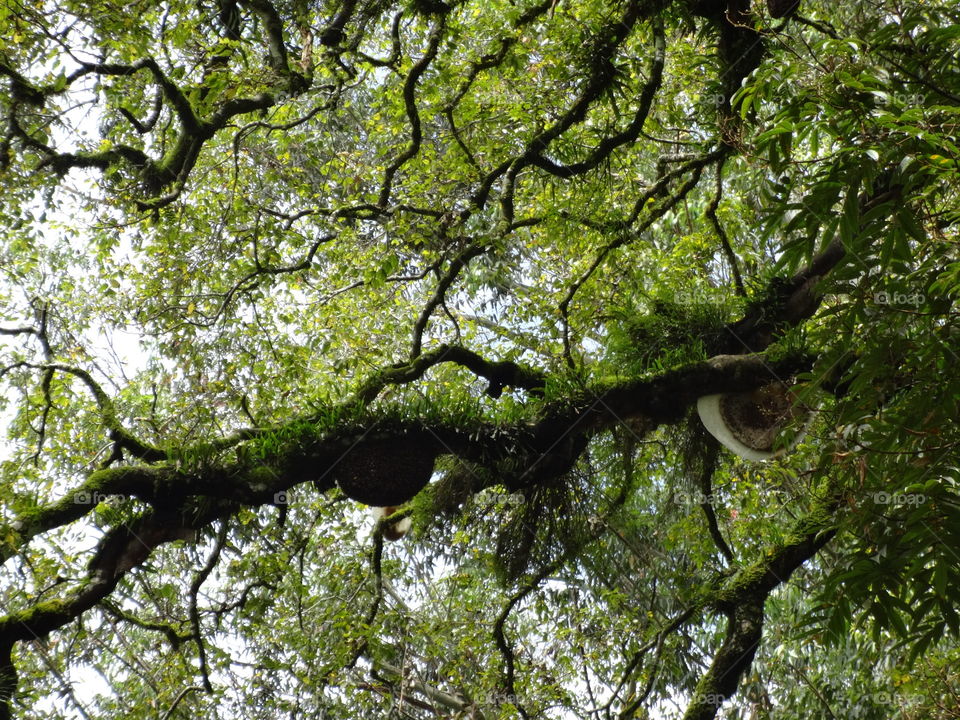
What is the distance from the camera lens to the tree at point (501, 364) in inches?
102

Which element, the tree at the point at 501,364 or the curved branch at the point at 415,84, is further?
the curved branch at the point at 415,84

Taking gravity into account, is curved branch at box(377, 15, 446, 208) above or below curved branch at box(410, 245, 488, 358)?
above

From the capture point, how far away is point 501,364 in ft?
14.1

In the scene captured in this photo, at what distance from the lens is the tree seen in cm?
260

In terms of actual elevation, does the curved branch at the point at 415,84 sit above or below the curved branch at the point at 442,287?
above

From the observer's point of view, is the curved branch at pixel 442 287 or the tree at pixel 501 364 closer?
the tree at pixel 501 364

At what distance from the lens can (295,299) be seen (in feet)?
23.2


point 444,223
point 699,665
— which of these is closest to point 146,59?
point 444,223

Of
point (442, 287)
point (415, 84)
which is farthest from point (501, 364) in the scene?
point (415, 84)

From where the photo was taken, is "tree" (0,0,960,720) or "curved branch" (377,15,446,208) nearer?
"tree" (0,0,960,720)

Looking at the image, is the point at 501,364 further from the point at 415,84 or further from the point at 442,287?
the point at 415,84

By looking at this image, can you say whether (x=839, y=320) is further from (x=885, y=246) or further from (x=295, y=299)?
(x=295, y=299)

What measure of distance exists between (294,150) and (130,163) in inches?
114

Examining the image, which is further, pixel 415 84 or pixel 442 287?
pixel 415 84
